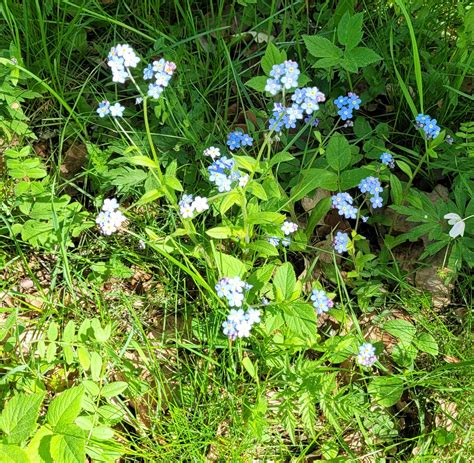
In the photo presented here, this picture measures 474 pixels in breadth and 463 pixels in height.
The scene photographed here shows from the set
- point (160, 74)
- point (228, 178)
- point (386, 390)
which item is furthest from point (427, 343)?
point (160, 74)

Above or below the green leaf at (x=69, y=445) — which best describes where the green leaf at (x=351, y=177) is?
above

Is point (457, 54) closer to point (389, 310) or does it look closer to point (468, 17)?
point (468, 17)

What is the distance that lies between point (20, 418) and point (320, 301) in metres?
0.92

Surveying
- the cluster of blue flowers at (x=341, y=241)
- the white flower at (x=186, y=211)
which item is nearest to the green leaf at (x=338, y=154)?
the cluster of blue flowers at (x=341, y=241)

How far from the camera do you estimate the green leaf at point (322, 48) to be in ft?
7.00

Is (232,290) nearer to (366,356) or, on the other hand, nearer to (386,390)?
(366,356)

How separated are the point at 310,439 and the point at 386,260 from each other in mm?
690

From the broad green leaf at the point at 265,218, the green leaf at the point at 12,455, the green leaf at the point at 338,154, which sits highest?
the green leaf at the point at 338,154

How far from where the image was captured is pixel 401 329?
1.97m

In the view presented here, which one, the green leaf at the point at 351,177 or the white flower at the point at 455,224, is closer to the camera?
the white flower at the point at 455,224

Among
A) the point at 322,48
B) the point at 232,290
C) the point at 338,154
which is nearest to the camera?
the point at 232,290

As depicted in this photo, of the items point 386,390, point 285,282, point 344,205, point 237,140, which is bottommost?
point 386,390

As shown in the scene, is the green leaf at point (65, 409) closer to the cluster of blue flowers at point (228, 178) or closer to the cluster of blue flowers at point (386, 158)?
the cluster of blue flowers at point (228, 178)

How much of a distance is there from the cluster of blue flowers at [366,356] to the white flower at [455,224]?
1.53ft
